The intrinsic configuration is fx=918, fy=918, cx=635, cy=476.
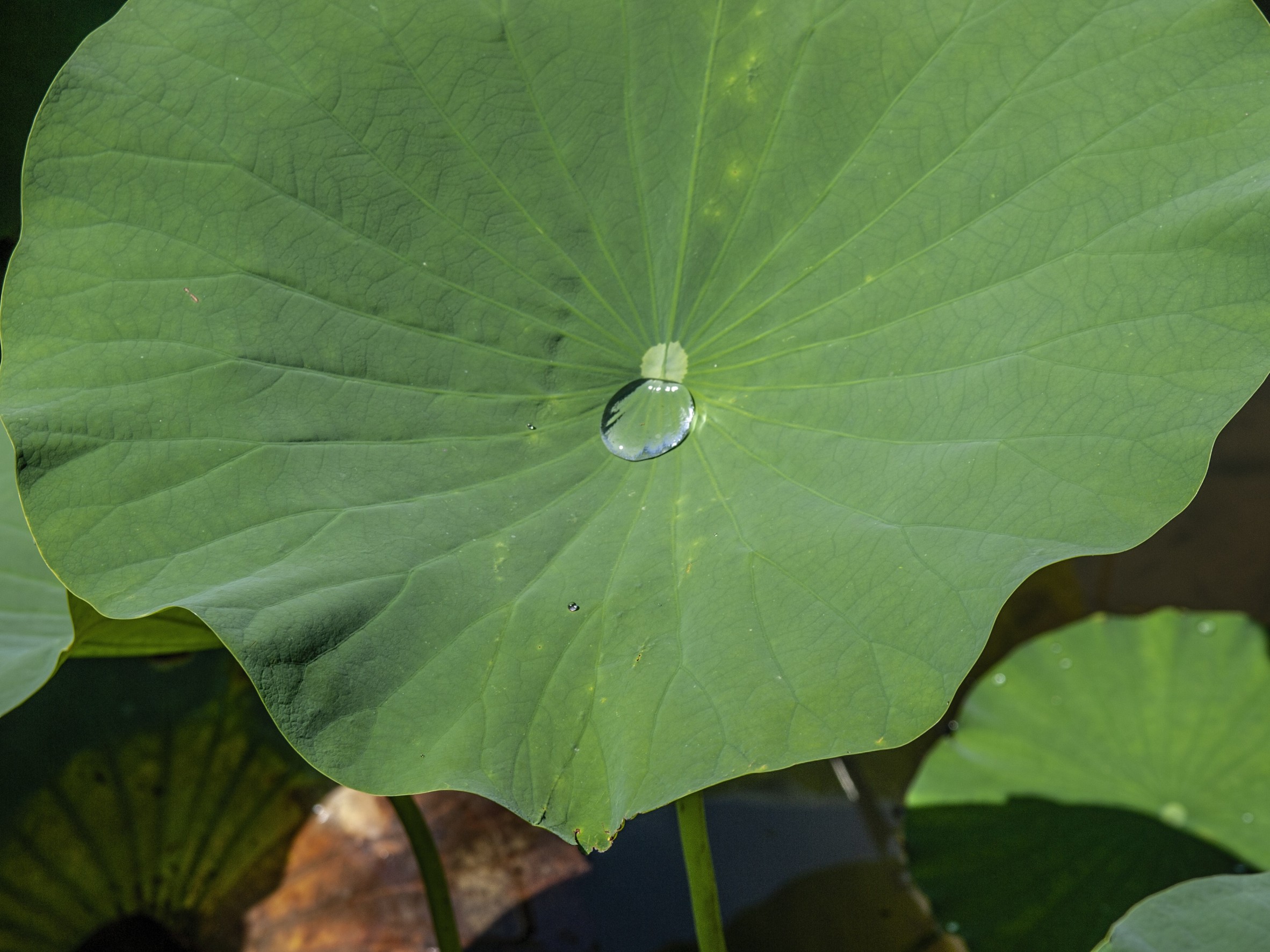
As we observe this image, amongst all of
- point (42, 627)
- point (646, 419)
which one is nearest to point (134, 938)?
point (42, 627)

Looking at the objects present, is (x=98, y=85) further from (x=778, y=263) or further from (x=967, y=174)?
(x=967, y=174)

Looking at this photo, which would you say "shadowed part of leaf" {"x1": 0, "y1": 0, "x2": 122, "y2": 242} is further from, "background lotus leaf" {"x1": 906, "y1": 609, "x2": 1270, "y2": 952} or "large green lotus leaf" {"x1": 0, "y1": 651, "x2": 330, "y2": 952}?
"background lotus leaf" {"x1": 906, "y1": 609, "x2": 1270, "y2": 952}

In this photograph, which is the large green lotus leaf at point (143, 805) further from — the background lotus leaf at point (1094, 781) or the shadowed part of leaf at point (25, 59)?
the background lotus leaf at point (1094, 781)

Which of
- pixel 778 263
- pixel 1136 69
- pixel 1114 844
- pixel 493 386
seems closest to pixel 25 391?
pixel 493 386

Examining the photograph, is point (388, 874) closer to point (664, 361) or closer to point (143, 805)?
point (143, 805)

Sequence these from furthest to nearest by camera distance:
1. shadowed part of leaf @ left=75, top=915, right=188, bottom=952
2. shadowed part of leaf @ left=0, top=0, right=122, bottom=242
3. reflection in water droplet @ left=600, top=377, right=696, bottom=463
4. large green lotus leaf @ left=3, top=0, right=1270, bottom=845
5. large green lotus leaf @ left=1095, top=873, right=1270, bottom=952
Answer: shadowed part of leaf @ left=75, top=915, right=188, bottom=952 → shadowed part of leaf @ left=0, top=0, right=122, bottom=242 → reflection in water droplet @ left=600, top=377, right=696, bottom=463 → large green lotus leaf @ left=3, top=0, right=1270, bottom=845 → large green lotus leaf @ left=1095, top=873, right=1270, bottom=952

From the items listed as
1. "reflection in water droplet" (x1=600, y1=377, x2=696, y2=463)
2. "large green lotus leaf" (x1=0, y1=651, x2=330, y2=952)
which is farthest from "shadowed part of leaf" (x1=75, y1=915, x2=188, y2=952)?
"reflection in water droplet" (x1=600, y1=377, x2=696, y2=463)
